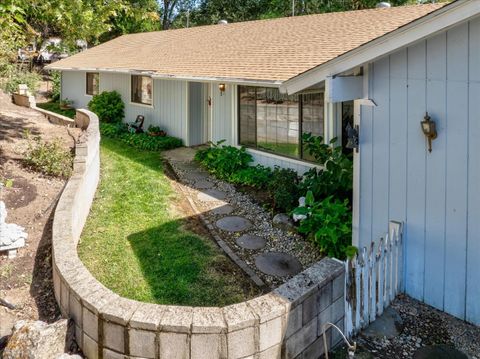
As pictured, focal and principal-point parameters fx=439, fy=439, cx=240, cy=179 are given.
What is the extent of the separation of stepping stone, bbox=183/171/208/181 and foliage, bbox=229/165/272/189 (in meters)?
0.76

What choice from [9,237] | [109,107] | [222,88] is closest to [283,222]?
[9,237]

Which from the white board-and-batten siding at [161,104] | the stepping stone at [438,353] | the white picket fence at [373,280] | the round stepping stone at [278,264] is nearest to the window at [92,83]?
the white board-and-batten siding at [161,104]

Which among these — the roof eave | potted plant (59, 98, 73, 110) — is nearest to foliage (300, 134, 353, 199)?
the roof eave

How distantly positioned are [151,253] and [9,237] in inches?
75.3

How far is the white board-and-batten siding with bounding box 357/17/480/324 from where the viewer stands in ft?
15.0

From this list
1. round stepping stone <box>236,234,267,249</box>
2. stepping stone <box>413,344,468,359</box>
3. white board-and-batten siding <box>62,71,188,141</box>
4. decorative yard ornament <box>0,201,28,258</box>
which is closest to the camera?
stepping stone <box>413,344,468,359</box>

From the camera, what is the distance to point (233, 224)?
779 cm

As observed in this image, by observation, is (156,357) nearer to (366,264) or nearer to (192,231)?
(366,264)

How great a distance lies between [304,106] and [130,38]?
588 inches

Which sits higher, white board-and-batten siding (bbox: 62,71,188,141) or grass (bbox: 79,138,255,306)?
white board-and-batten siding (bbox: 62,71,188,141)

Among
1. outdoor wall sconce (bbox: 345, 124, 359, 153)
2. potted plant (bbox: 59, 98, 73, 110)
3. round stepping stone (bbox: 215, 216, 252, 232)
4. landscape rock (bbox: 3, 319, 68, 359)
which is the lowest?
landscape rock (bbox: 3, 319, 68, 359)

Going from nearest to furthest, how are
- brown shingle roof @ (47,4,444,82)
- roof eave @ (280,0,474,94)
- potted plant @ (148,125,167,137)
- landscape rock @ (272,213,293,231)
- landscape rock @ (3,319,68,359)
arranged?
landscape rock @ (3,319,68,359) < roof eave @ (280,0,474,94) < landscape rock @ (272,213,293,231) < brown shingle roof @ (47,4,444,82) < potted plant @ (148,125,167,137)

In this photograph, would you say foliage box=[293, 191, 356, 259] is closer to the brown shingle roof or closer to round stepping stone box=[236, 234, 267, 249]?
round stepping stone box=[236, 234, 267, 249]

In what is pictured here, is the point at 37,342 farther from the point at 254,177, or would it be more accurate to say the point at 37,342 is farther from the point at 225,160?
the point at 225,160
